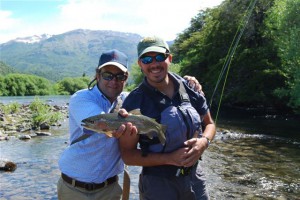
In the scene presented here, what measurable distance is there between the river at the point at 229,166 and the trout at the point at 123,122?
790 cm

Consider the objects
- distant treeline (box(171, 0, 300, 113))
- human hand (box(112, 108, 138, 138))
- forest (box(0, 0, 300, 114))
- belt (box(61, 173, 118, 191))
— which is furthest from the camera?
distant treeline (box(171, 0, 300, 113))

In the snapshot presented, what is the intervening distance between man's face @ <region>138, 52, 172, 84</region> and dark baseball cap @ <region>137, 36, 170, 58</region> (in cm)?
5

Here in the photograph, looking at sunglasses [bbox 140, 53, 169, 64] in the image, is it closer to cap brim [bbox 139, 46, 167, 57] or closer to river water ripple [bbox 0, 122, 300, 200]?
cap brim [bbox 139, 46, 167, 57]

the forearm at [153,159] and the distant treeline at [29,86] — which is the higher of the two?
the forearm at [153,159]

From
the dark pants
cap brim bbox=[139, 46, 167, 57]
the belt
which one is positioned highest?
cap brim bbox=[139, 46, 167, 57]

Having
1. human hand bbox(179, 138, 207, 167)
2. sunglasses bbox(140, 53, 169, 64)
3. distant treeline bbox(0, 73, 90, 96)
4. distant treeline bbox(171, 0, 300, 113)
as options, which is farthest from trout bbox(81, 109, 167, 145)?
distant treeline bbox(0, 73, 90, 96)

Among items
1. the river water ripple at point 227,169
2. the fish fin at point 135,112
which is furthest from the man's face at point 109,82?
the river water ripple at point 227,169

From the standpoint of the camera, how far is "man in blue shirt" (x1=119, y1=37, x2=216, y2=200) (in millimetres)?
3889

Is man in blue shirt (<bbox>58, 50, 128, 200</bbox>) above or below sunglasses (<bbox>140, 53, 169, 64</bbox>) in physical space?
below

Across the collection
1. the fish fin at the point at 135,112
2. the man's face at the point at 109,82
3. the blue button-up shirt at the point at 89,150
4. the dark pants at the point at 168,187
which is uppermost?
the man's face at the point at 109,82

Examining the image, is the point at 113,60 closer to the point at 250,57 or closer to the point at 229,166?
the point at 229,166

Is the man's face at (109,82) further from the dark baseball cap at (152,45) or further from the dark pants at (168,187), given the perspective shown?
the dark pants at (168,187)

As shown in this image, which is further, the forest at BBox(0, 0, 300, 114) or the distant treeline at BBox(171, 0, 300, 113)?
the distant treeline at BBox(171, 0, 300, 113)

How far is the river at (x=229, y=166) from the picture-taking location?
1156cm
